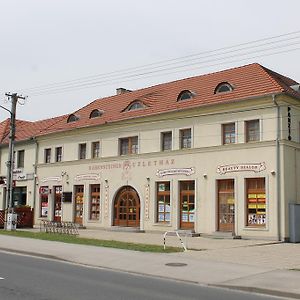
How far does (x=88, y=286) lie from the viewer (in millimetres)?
10977

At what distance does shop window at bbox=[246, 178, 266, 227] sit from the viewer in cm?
2520

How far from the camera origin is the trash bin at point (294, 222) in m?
24.3

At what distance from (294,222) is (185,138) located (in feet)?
26.6

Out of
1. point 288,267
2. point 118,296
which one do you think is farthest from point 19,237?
point 118,296

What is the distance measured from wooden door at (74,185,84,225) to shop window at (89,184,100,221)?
997mm

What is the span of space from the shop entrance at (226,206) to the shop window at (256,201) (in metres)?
1.02

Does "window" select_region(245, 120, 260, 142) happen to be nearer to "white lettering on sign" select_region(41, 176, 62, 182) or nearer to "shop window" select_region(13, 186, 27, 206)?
"white lettering on sign" select_region(41, 176, 62, 182)

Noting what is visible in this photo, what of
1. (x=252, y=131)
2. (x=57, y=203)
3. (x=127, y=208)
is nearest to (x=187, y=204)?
(x=127, y=208)

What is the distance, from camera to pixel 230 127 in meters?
27.1

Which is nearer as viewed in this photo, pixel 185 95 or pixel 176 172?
pixel 176 172

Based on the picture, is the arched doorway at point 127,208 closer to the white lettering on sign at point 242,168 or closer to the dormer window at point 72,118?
the white lettering on sign at point 242,168

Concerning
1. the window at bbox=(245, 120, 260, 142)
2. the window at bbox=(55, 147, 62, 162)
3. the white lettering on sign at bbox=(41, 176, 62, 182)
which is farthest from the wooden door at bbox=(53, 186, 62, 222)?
the window at bbox=(245, 120, 260, 142)

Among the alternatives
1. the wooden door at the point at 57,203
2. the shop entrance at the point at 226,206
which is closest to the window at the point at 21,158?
the wooden door at the point at 57,203

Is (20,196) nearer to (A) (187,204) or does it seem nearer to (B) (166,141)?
(B) (166,141)
